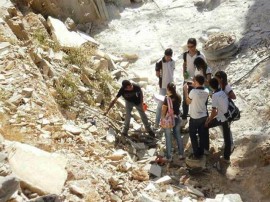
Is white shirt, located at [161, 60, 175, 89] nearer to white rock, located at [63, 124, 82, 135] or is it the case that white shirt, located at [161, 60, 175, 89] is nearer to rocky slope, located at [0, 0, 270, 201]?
rocky slope, located at [0, 0, 270, 201]

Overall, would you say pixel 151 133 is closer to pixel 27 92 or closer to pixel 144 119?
pixel 144 119

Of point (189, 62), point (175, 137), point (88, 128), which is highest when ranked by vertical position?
point (189, 62)

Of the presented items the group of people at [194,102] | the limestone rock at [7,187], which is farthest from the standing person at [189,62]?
the limestone rock at [7,187]

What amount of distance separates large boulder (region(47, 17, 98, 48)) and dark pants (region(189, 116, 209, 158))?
395cm

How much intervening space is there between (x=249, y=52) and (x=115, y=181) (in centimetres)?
473

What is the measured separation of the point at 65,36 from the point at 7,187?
6.36 meters

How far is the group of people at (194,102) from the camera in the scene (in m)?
6.04

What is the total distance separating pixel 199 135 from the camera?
6.42 metres

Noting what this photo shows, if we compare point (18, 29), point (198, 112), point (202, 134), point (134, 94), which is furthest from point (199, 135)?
point (18, 29)

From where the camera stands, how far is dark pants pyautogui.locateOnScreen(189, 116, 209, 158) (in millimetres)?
6246

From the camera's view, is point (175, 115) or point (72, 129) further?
point (175, 115)

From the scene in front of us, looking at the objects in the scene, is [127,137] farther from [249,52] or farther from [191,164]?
[249,52]

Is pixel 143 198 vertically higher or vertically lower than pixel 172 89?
lower

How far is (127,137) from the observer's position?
7.26 meters
